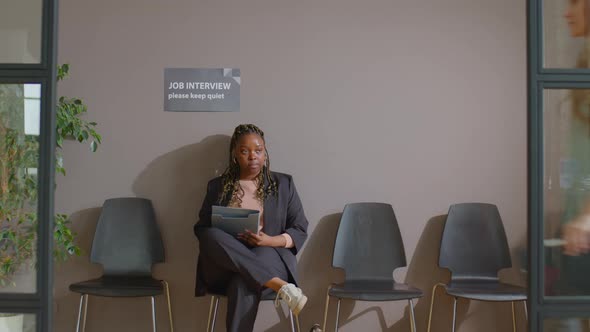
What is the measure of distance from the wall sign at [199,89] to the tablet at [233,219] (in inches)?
33.2

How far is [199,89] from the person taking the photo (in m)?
4.28

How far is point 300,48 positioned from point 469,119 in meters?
1.25

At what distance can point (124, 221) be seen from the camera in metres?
4.13

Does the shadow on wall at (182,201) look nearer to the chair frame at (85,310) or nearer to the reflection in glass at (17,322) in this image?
the chair frame at (85,310)

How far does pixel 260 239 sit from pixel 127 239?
0.94m

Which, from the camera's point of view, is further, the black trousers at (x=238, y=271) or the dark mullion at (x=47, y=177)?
the black trousers at (x=238, y=271)

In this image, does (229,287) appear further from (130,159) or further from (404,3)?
(404,3)

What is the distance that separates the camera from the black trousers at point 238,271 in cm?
355

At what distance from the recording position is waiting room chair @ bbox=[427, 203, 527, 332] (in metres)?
4.11

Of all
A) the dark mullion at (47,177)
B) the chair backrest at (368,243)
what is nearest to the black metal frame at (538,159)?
the dark mullion at (47,177)

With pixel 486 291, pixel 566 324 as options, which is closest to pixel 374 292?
pixel 486 291

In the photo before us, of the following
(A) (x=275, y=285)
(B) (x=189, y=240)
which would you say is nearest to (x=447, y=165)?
(A) (x=275, y=285)

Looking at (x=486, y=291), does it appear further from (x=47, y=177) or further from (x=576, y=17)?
(x=47, y=177)

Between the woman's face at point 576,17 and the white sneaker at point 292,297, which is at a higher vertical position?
the woman's face at point 576,17
